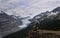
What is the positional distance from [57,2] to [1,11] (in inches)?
68.6

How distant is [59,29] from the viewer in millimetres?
5453

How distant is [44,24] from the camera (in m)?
5.59

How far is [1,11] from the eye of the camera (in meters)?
5.67

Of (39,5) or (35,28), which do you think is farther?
(39,5)

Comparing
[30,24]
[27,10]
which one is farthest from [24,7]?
[30,24]

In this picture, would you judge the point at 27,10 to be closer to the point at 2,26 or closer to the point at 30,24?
the point at 30,24

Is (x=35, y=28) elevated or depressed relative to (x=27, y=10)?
depressed

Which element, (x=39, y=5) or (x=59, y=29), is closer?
(x=59, y=29)

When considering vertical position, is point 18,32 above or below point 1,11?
below

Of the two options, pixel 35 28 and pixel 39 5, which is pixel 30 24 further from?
pixel 39 5

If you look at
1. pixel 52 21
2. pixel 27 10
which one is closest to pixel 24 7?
pixel 27 10

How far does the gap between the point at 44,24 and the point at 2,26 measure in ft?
4.13

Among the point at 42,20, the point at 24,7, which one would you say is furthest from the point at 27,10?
the point at 42,20

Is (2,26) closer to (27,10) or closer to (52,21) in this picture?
(27,10)
